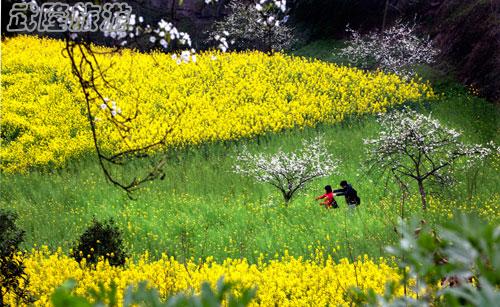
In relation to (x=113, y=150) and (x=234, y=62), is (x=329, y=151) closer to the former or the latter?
(x=113, y=150)

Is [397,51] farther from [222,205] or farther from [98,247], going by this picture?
[98,247]

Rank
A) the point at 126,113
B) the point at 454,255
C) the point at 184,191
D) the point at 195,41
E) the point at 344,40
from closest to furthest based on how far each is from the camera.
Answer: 1. the point at 454,255
2. the point at 184,191
3. the point at 126,113
4. the point at 344,40
5. the point at 195,41

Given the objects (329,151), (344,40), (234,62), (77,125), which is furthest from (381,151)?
(344,40)

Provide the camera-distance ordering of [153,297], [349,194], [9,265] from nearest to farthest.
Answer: [153,297], [9,265], [349,194]

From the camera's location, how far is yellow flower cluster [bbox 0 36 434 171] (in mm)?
20734

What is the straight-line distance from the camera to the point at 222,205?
48.8 ft

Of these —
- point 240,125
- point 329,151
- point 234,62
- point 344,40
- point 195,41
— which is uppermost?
point 195,41

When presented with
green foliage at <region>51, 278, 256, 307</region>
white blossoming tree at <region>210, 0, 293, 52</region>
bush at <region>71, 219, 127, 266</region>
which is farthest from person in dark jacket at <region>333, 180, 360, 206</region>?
white blossoming tree at <region>210, 0, 293, 52</region>

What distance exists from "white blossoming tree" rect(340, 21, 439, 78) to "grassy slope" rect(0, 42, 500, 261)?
478cm

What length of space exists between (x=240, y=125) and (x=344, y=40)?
1222cm

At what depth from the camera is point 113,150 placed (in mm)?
20453

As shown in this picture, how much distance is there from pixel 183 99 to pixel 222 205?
1027 centimetres

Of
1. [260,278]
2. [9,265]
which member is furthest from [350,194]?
[9,265]

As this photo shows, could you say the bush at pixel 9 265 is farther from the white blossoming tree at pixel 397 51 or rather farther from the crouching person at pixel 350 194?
the white blossoming tree at pixel 397 51
